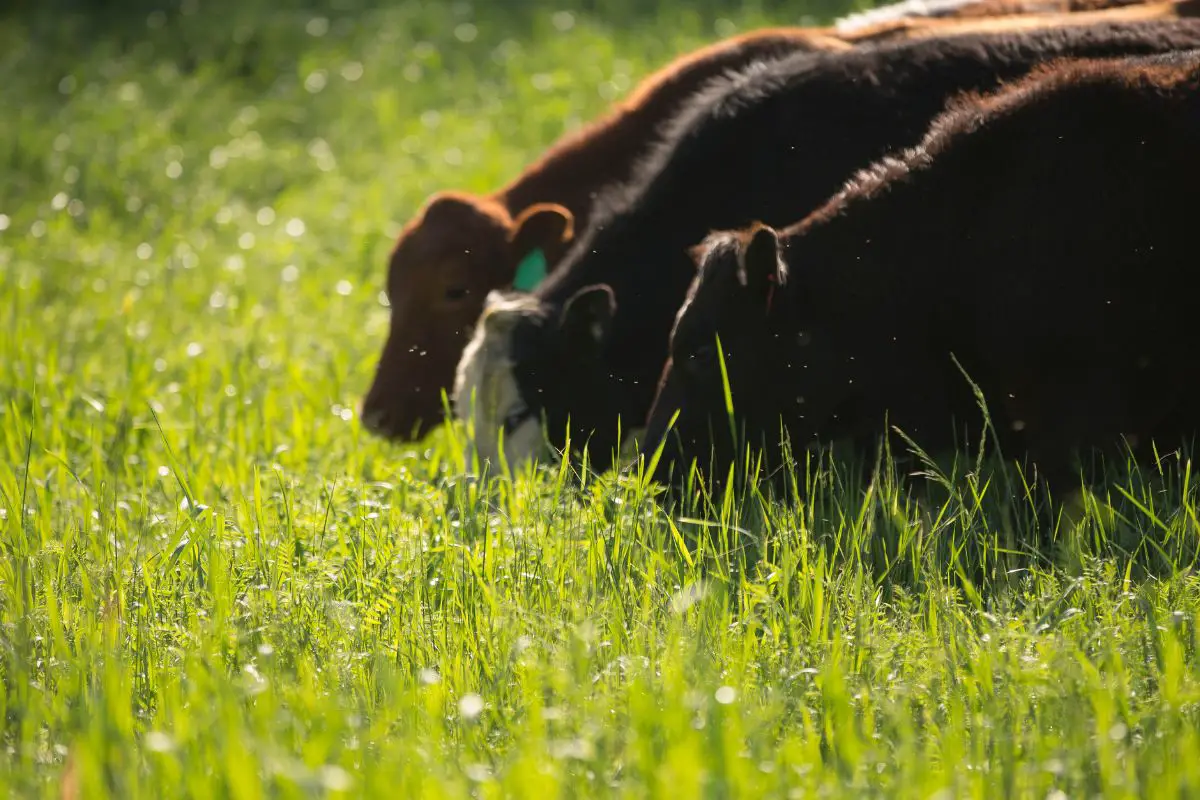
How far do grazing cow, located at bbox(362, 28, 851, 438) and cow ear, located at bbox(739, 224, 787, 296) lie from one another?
180 cm

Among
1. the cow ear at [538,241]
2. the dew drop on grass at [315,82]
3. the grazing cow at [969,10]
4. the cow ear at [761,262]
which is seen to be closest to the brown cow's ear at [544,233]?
the cow ear at [538,241]

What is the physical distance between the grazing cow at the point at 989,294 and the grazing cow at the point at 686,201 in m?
0.63

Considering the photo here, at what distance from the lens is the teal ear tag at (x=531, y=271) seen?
21.3 ft

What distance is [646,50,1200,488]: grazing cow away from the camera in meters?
4.65

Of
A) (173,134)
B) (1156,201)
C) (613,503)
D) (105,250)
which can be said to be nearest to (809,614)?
(613,503)

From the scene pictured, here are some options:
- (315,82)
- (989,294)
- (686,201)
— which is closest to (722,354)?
(989,294)

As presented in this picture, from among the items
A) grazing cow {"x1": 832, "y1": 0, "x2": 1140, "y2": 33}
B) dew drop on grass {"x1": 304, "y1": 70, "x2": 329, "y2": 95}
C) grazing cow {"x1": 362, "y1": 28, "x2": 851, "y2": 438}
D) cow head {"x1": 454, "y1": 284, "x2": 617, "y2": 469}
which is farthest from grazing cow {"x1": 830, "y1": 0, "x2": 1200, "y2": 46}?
dew drop on grass {"x1": 304, "y1": 70, "x2": 329, "y2": 95}

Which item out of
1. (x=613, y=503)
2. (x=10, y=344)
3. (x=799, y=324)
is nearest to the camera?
(x=613, y=503)

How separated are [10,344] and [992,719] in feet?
18.5

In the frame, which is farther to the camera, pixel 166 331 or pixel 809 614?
pixel 166 331

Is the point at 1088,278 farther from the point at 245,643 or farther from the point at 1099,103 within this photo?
the point at 245,643

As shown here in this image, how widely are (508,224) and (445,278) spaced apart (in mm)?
423

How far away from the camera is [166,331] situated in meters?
7.94

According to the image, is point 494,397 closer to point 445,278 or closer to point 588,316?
point 588,316
